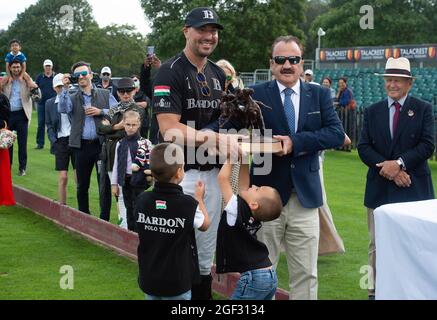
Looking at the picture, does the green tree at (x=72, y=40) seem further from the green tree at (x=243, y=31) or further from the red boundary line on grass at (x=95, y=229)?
the red boundary line on grass at (x=95, y=229)

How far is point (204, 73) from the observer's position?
5.41 metres

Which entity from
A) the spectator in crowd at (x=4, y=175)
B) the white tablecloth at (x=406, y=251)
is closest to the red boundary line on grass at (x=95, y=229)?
the spectator in crowd at (x=4, y=175)

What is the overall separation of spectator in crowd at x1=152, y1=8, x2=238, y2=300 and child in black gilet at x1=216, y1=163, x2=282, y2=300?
1.32 feet

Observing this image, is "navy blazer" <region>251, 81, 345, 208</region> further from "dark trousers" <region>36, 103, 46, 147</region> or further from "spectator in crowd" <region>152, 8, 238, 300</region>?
"dark trousers" <region>36, 103, 46, 147</region>

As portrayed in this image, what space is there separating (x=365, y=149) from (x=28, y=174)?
33.3 ft

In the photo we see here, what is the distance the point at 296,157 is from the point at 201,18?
1191 millimetres

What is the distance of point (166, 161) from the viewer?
15.8ft

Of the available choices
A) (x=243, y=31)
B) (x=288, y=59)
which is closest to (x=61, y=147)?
(x=288, y=59)

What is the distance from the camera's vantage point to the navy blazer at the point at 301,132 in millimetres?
5270

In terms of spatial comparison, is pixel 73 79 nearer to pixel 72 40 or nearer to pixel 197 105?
pixel 197 105

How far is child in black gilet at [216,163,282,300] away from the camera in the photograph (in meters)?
4.87

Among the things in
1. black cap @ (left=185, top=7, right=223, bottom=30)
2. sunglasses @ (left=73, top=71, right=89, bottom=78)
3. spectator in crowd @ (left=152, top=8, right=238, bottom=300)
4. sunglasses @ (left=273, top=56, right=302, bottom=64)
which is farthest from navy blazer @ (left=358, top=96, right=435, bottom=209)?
sunglasses @ (left=73, top=71, right=89, bottom=78)

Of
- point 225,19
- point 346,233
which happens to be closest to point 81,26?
point 225,19
